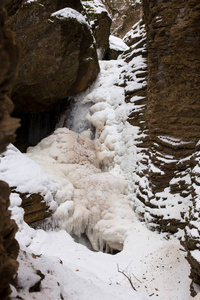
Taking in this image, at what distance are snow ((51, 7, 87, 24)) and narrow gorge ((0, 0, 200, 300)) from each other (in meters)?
0.04

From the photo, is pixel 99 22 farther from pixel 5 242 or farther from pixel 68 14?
pixel 5 242

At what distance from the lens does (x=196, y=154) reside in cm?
541

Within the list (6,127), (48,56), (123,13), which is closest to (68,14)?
(48,56)

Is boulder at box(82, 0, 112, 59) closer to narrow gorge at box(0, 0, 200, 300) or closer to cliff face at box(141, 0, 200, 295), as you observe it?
narrow gorge at box(0, 0, 200, 300)

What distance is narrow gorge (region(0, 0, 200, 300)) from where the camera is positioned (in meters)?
3.48

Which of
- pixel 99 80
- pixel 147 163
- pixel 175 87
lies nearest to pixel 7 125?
pixel 175 87

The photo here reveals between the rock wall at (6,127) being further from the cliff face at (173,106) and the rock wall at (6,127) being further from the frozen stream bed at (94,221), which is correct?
the cliff face at (173,106)

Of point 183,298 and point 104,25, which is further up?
point 104,25

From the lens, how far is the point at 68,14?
826 centimetres

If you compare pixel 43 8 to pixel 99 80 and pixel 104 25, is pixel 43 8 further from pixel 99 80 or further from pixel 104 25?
pixel 104 25

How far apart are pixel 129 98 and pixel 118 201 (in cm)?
336

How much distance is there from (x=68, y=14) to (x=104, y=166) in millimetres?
5219

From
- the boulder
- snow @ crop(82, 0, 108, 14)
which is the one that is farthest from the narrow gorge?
snow @ crop(82, 0, 108, 14)

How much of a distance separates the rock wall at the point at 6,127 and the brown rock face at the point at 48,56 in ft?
22.4
